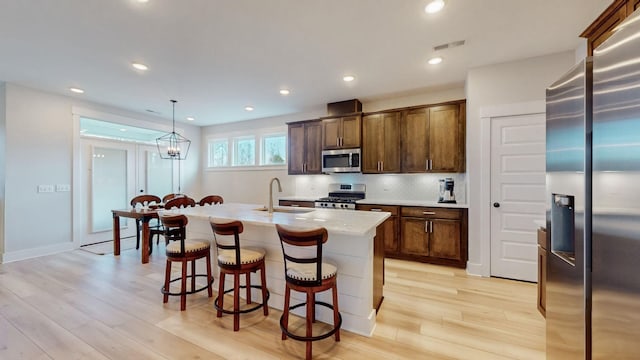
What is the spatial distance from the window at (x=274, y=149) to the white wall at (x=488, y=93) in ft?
12.6

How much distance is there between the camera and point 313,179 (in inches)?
220

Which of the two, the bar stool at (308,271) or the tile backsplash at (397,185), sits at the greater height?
the tile backsplash at (397,185)

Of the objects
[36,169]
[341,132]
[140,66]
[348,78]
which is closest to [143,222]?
Result: [36,169]

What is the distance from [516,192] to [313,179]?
3.54 metres

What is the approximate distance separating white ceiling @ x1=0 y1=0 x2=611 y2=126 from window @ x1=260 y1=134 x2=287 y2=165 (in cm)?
179

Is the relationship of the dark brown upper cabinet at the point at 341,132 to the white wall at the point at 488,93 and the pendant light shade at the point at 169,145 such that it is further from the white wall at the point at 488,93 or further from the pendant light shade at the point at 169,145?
the pendant light shade at the point at 169,145

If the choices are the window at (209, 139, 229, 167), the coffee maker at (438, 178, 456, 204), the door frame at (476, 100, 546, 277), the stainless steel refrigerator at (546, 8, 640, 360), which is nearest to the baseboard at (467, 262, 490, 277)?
the door frame at (476, 100, 546, 277)

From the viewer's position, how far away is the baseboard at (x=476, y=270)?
343 cm

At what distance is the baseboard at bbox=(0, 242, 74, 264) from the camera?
4.00 metres

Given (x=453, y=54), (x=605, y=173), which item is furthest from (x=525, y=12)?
(x=605, y=173)

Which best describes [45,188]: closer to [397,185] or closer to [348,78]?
[348,78]

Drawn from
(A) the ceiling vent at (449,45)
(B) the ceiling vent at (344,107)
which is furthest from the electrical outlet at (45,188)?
(A) the ceiling vent at (449,45)

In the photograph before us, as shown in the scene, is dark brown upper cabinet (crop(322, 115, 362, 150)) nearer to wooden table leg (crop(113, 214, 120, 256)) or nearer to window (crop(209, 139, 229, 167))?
window (crop(209, 139, 229, 167))

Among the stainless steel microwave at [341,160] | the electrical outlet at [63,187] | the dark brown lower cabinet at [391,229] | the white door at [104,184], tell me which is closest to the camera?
the dark brown lower cabinet at [391,229]
